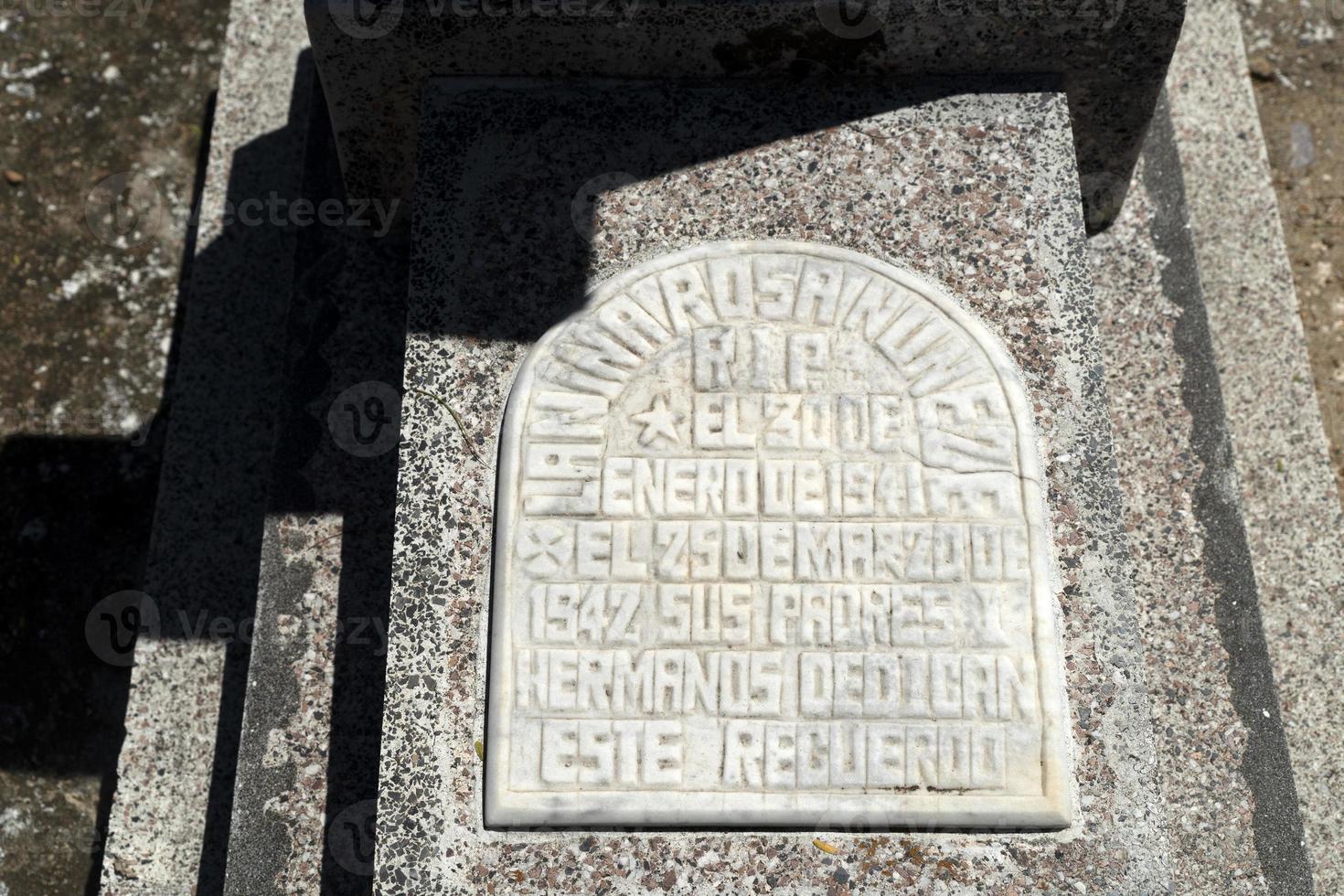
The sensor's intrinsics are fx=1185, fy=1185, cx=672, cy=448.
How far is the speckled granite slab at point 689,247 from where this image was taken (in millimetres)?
2281

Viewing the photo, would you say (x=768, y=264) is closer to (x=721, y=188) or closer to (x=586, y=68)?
(x=721, y=188)

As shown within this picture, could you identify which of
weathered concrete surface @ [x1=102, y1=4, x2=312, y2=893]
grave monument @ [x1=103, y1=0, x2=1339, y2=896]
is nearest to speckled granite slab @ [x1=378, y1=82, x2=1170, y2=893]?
grave monument @ [x1=103, y1=0, x2=1339, y2=896]

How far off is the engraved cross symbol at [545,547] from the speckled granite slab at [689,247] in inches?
3.7

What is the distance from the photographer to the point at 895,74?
278cm

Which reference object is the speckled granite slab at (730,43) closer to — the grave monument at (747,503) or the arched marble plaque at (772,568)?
the grave monument at (747,503)

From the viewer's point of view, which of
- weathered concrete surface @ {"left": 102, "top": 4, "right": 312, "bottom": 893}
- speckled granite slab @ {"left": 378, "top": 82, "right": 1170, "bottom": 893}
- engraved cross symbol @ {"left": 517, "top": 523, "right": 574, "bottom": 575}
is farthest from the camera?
weathered concrete surface @ {"left": 102, "top": 4, "right": 312, "bottom": 893}

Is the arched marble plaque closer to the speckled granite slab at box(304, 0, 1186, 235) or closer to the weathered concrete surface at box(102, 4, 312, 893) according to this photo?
the speckled granite slab at box(304, 0, 1186, 235)

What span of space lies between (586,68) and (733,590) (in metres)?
1.28

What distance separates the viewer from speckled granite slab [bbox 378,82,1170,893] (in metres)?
2.28

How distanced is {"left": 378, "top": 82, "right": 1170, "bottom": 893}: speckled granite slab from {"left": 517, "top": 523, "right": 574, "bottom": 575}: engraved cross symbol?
0.09m

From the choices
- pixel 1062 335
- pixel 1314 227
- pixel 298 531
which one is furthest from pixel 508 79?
pixel 1314 227

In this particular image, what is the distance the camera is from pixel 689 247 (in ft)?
8.57

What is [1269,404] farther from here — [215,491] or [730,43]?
[215,491]

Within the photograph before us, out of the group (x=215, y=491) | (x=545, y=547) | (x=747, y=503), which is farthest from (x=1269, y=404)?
(x=215, y=491)
